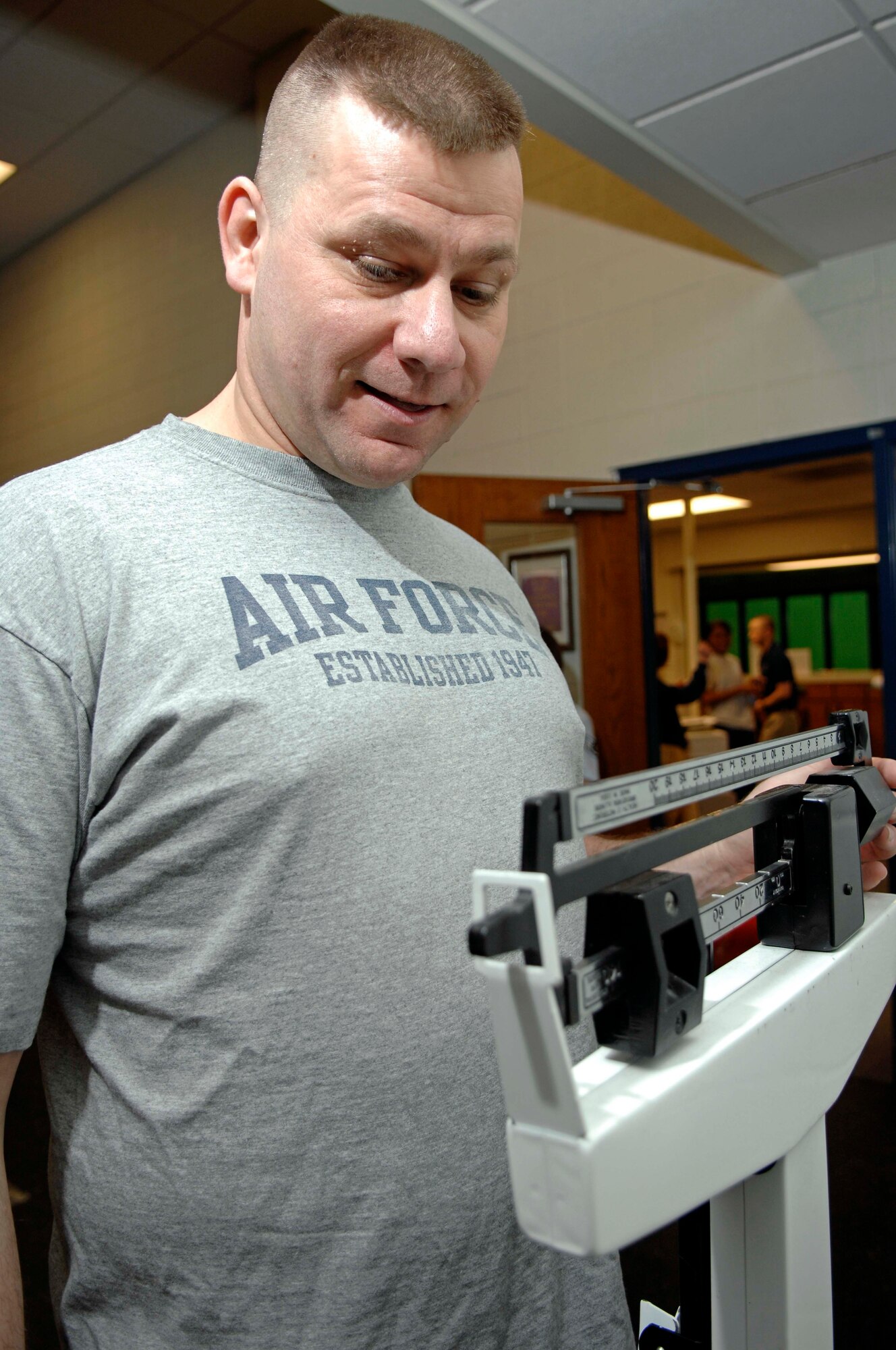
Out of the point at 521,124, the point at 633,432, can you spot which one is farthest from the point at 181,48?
the point at 521,124

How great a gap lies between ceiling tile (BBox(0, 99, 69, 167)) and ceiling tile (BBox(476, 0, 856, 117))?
7.81 feet

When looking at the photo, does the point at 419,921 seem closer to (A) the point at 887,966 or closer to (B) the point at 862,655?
(A) the point at 887,966

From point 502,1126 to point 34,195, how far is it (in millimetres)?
4936

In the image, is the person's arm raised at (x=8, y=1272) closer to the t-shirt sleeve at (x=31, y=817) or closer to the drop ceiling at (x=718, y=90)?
the t-shirt sleeve at (x=31, y=817)

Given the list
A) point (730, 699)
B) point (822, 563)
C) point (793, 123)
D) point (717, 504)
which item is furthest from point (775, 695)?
point (822, 563)

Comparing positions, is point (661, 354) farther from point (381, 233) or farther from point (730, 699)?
point (381, 233)

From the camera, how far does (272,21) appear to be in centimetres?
332

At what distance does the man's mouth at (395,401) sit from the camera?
788mm

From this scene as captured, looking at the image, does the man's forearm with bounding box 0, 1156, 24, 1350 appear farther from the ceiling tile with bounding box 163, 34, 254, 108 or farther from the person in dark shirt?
the person in dark shirt

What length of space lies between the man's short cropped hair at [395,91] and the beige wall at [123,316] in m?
3.41

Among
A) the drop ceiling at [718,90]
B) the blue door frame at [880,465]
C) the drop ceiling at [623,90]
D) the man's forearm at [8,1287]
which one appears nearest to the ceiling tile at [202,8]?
the drop ceiling at [623,90]

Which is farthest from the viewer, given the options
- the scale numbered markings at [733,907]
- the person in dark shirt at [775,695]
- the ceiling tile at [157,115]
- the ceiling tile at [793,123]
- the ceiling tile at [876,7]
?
the person in dark shirt at [775,695]

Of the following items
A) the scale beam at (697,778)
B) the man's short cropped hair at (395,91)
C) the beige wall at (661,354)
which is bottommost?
the scale beam at (697,778)

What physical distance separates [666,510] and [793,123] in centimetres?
636
